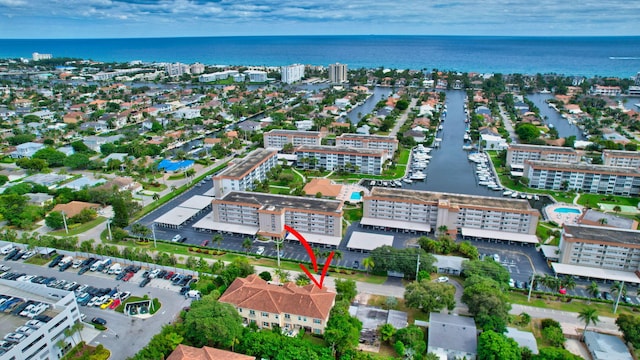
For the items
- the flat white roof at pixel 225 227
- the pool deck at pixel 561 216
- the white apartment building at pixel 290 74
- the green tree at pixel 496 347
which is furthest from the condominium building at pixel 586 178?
the white apartment building at pixel 290 74

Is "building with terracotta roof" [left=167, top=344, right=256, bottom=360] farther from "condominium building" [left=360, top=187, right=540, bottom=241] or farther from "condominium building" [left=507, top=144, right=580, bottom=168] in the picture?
"condominium building" [left=507, top=144, right=580, bottom=168]

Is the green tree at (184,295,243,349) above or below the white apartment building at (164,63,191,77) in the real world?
below

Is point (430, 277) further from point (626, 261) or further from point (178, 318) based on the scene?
point (178, 318)

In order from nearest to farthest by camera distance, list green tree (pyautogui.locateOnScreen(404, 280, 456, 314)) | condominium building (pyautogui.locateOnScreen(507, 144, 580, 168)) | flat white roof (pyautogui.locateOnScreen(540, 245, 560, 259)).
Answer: green tree (pyautogui.locateOnScreen(404, 280, 456, 314)) → flat white roof (pyautogui.locateOnScreen(540, 245, 560, 259)) → condominium building (pyautogui.locateOnScreen(507, 144, 580, 168))

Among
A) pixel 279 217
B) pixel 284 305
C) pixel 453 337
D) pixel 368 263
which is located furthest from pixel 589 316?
pixel 279 217

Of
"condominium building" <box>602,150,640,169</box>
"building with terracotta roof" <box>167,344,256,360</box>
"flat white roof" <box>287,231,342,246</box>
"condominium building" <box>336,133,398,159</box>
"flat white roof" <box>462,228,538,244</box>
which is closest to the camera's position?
"building with terracotta roof" <box>167,344,256,360</box>

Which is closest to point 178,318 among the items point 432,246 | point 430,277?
point 430,277

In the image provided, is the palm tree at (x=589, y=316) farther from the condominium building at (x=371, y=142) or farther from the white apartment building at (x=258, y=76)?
the white apartment building at (x=258, y=76)

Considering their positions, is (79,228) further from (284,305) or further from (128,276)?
(284,305)

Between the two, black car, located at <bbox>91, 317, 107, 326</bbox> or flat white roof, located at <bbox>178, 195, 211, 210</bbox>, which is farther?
flat white roof, located at <bbox>178, 195, 211, 210</bbox>

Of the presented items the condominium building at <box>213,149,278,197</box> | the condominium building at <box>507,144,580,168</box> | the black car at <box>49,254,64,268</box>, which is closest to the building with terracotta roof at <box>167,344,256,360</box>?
the black car at <box>49,254,64,268</box>
